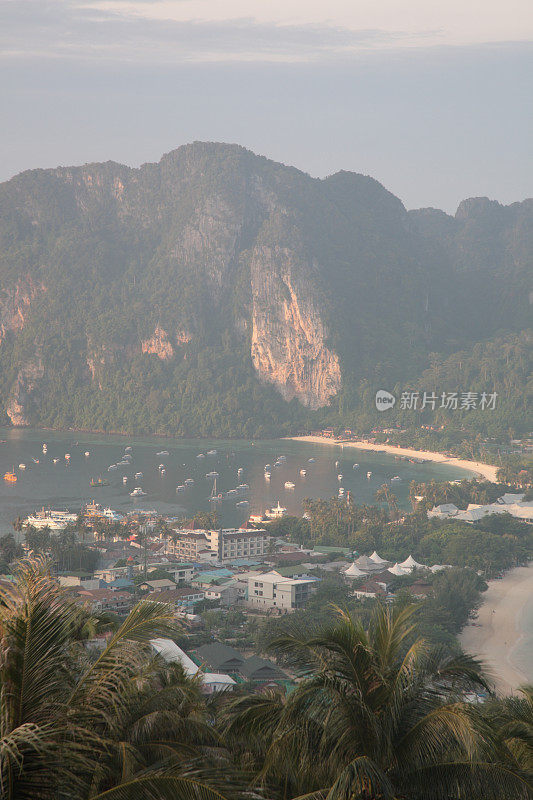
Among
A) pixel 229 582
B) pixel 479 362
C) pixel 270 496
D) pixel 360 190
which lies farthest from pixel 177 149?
pixel 229 582

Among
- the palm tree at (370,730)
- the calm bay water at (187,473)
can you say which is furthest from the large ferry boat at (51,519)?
the palm tree at (370,730)

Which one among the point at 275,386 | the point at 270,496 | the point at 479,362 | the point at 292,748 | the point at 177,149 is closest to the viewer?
the point at 292,748

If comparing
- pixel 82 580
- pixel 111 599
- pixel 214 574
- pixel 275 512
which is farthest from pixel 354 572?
pixel 275 512

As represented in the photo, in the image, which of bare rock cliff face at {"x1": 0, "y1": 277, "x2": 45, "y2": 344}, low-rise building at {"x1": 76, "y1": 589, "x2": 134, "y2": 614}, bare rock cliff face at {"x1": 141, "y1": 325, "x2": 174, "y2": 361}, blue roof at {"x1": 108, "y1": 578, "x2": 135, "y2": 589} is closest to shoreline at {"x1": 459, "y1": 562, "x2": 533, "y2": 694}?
low-rise building at {"x1": 76, "y1": 589, "x2": 134, "y2": 614}

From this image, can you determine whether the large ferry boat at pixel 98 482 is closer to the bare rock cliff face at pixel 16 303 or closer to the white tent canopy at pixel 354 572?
the white tent canopy at pixel 354 572

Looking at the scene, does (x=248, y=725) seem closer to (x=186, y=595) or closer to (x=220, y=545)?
(x=186, y=595)

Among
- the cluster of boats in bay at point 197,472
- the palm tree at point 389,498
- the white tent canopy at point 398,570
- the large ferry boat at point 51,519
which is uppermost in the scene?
the white tent canopy at point 398,570

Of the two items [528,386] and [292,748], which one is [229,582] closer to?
[292,748]
